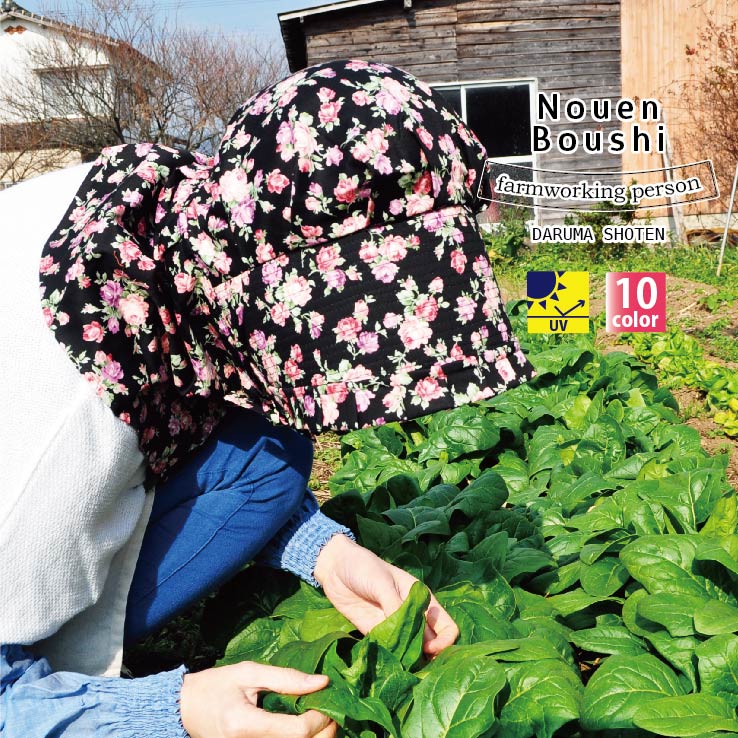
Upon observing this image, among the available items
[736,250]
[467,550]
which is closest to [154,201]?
[467,550]

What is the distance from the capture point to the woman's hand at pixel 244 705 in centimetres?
120

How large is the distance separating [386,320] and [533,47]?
1041 cm

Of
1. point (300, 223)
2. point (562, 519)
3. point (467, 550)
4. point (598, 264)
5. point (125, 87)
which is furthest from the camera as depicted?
point (125, 87)

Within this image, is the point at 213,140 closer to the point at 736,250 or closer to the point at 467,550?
the point at 736,250

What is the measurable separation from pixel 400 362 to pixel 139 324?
1.29ft

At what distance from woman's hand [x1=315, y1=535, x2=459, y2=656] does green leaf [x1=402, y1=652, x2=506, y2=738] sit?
0.19 metres

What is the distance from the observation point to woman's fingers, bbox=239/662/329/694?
1.26m

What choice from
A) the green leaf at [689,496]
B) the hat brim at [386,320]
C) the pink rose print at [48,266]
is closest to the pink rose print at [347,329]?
the hat brim at [386,320]

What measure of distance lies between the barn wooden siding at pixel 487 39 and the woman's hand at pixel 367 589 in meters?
9.65

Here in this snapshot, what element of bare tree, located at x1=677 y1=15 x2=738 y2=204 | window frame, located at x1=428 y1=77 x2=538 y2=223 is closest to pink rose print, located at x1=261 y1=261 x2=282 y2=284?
bare tree, located at x1=677 y1=15 x2=738 y2=204

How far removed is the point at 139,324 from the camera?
1236 mm

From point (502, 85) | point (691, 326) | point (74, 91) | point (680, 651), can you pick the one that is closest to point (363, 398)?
point (680, 651)

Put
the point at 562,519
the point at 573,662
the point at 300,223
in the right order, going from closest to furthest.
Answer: the point at 300,223 < the point at 573,662 < the point at 562,519

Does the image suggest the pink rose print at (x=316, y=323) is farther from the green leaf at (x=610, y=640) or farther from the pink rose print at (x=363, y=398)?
the green leaf at (x=610, y=640)
